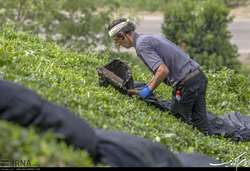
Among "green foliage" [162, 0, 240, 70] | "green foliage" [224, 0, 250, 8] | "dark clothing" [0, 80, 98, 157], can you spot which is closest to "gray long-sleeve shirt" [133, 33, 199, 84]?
"dark clothing" [0, 80, 98, 157]

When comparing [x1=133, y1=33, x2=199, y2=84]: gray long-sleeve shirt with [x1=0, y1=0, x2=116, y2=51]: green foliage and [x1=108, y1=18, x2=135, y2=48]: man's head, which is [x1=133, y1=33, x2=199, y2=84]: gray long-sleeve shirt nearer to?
[x1=108, y1=18, x2=135, y2=48]: man's head

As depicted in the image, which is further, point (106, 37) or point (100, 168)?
point (106, 37)

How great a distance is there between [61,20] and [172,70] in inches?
503

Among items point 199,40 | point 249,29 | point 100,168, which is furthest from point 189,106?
point 249,29

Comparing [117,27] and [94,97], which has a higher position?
[117,27]

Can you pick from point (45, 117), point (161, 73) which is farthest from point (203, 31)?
point (45, 117)

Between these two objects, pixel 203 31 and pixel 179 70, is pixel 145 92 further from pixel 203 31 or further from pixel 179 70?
pixel 203 31

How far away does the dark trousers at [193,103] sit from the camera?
930 cm

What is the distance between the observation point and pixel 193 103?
9469 mm

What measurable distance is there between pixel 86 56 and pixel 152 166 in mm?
6751

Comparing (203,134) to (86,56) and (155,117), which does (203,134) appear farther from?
(86,56)

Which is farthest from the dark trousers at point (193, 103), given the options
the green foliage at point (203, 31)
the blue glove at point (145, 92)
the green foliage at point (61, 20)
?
the green foliage at point (61, 20)

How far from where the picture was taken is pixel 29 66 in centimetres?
950

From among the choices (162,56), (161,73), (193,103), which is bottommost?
(193,103)
